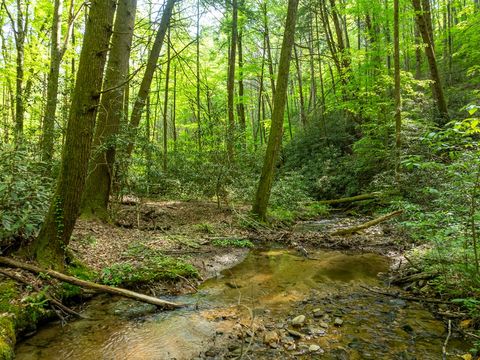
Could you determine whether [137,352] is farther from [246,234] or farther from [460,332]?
[246,234]

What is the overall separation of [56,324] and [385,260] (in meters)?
6.31

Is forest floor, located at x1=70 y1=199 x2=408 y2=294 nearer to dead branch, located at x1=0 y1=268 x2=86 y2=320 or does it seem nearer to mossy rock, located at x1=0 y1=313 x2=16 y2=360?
dead branch, located at x1=0 y1=268 x2=86 y2=320

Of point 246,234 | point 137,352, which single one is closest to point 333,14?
point 246,234

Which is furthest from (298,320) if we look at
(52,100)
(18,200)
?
(52,100)

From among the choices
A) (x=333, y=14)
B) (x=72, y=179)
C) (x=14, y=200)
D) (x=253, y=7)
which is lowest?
(x=14, y=200)

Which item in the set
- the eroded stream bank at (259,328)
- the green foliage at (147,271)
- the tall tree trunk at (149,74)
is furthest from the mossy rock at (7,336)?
the tall tree trunk at (149,74)

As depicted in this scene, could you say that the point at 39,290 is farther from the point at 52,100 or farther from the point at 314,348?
the point at 52,100

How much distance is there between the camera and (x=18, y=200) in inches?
182

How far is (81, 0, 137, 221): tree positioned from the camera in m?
7.51

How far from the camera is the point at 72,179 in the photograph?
446 cm

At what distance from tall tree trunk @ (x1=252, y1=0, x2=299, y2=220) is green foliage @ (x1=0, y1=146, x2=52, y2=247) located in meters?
5.95

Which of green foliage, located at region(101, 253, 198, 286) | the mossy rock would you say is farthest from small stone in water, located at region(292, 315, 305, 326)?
the mossy rock

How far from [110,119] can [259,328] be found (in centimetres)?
602

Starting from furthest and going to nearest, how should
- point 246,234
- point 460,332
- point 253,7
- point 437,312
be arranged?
1. point 253,7
2. point 246,234
3. point 437,312
4. point 460,332
